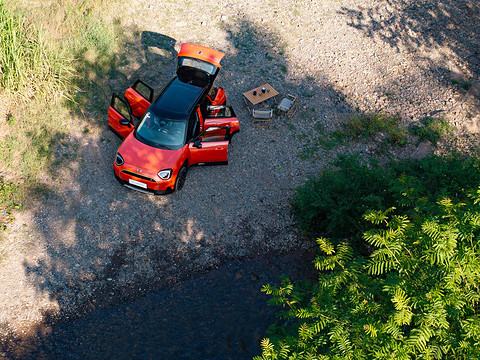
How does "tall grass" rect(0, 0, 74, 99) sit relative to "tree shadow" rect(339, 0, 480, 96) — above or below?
below

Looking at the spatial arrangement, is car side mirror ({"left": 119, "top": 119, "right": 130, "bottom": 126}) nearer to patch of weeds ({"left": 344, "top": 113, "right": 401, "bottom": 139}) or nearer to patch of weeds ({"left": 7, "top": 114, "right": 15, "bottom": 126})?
patch of weeds ({"left": 7, "top": 114, "right": 15, "bottom": 126})

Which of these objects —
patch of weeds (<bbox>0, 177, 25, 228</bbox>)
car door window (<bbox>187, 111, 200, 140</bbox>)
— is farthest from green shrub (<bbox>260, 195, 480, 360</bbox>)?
patch of weeds (<bbox>0, 177, 25, 228</bbox>)

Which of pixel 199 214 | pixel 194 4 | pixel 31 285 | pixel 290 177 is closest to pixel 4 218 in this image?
pixel 31 285

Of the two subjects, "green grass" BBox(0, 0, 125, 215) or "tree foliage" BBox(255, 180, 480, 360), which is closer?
"tree foliage" BBox(255, 180, 480, 360)

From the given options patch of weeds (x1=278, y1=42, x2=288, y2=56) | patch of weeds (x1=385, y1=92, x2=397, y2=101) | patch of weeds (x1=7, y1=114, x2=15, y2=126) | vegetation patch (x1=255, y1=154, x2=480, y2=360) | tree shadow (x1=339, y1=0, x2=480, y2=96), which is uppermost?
tree shadow (x1=339, y1=0, x2=480, y2=96)

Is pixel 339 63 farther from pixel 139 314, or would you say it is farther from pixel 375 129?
pixel 139 314

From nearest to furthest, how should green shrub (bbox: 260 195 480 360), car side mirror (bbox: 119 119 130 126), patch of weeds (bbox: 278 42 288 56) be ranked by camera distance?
green shrub (bbox: 260 195 480 360) → car side mirror (bbox: 119 119 130 126) → patch of weeds (bbox: 278 42 288 56)

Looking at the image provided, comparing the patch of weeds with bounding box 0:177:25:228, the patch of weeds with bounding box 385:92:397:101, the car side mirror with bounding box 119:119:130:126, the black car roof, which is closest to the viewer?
the patch of weeds with bounding box 0:177:25:228
